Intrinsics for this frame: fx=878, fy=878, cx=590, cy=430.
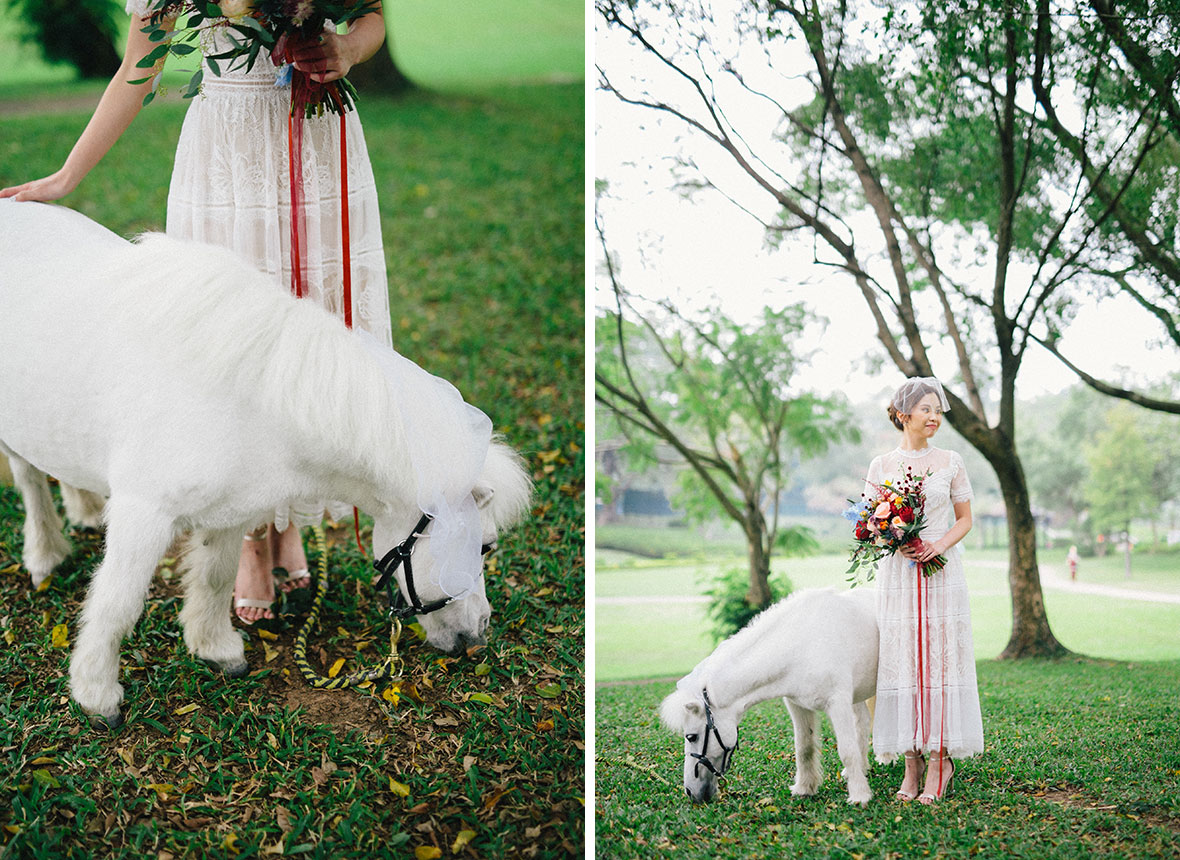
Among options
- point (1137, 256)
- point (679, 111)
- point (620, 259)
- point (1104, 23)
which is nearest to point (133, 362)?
point (679, 111)

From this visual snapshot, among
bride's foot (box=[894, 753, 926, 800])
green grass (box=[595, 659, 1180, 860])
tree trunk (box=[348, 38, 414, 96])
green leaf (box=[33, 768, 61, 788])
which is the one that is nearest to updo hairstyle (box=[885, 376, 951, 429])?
bride's foot (box=[894, 753, 926, 800])

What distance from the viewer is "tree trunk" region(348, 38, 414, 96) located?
11922 millimetres

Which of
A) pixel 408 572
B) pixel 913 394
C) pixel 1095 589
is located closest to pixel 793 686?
pixel 913 394

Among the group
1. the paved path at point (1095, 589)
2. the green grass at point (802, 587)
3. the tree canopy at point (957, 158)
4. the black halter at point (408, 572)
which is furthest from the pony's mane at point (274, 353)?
the paved path at point (1095, 589)

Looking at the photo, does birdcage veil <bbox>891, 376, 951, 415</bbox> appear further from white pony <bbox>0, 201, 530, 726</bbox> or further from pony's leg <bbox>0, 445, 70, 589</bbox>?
pony's leg <bbox>0, 445, 70, 589</bbox>

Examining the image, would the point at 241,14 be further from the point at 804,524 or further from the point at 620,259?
the point at 804,524

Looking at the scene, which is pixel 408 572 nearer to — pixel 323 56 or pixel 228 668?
pixel 228 668

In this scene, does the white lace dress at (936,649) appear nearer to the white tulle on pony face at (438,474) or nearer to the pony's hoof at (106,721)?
the white tulle on pony face at (438,474)

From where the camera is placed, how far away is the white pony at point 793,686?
3.35m

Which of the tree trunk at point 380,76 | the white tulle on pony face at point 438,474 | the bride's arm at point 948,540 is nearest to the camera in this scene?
the white tulle on pony face at point 438,474

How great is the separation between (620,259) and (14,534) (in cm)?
413

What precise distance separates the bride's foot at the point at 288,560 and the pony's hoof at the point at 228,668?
0.55 meters

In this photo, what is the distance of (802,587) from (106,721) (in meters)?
4.78

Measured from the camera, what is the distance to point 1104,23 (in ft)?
14.1
